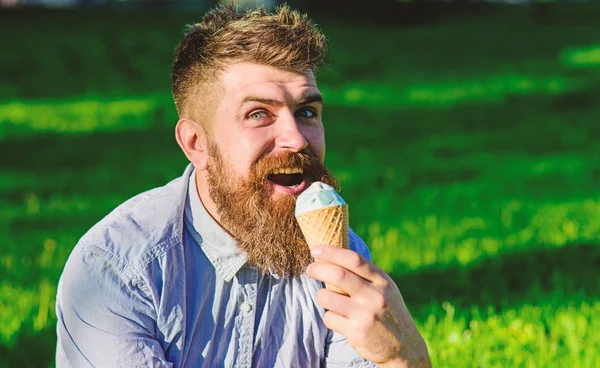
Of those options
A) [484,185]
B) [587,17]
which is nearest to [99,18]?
[587,17]

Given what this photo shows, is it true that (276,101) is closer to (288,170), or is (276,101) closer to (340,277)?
(288,170)

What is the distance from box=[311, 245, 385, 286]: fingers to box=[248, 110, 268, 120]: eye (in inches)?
30.6

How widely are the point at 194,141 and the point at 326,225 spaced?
3.24 ft

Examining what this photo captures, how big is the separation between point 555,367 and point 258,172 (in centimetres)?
192

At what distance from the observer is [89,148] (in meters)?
11.2

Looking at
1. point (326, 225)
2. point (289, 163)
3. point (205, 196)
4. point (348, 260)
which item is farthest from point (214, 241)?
point (348, 260)

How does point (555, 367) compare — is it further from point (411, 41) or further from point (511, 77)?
point (411, 41)

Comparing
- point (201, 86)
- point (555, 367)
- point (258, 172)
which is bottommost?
point (555, 367)

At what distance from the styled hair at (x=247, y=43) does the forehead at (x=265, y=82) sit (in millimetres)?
22

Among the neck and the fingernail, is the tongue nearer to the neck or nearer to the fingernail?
the neck

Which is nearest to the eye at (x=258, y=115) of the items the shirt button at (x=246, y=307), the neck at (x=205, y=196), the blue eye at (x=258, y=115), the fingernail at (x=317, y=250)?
the blue eye at (x=258, y=115)

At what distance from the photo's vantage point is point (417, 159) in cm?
1044

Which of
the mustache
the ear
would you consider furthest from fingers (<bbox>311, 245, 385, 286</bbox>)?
the ear

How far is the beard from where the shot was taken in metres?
3.22
